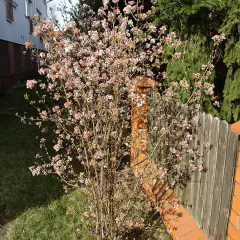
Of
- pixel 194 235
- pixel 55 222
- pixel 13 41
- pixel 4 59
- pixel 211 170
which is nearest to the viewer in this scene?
pixel 211 170

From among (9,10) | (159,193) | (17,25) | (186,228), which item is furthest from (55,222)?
(17,25)

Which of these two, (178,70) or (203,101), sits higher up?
(178,70)

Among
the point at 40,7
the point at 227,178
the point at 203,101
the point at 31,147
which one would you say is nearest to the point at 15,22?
the point at 40,7

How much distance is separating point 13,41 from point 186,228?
553 inches

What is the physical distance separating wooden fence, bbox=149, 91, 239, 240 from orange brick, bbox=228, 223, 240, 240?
73 mm

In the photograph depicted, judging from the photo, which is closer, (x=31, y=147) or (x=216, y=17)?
(x=216, y=17)

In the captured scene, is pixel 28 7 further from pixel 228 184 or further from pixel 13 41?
pixel 228 184

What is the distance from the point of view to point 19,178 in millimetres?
4090

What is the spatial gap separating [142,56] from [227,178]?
4.60 feet

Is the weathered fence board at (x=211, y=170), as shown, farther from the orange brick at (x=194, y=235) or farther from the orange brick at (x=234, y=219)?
the orange brick at (x=234, y=219)

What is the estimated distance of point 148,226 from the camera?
288cm

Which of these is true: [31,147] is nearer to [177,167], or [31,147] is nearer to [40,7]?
[177,167]

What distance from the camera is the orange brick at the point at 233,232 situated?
76.0 inches

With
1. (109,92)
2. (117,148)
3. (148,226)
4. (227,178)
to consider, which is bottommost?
(148,226)
